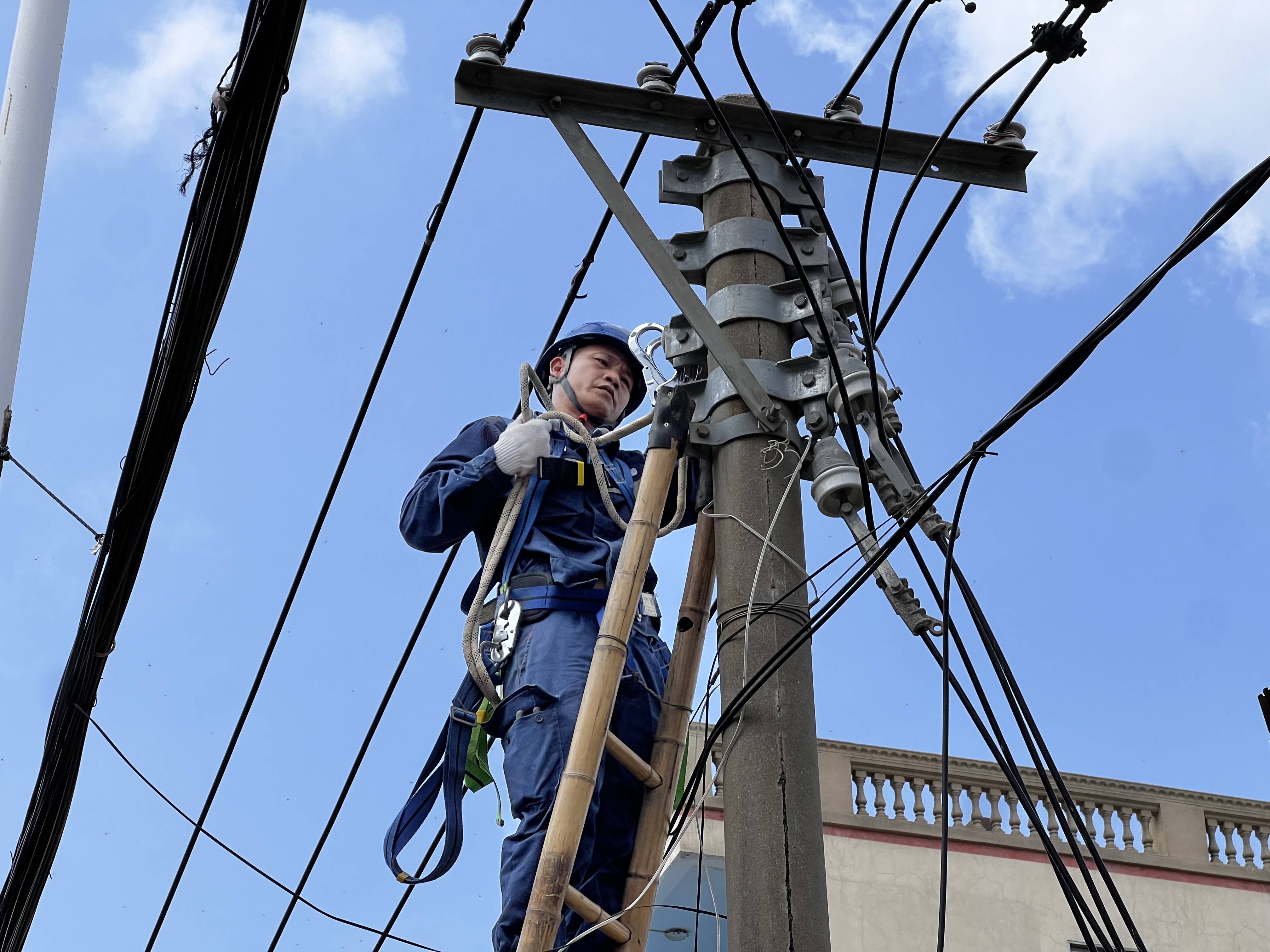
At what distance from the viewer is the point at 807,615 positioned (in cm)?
470

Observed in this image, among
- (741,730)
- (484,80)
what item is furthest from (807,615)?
(484,80)

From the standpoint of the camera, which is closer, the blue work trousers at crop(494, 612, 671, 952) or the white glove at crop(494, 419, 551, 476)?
the blue work trousers at crop(494, 612, 671, 952)

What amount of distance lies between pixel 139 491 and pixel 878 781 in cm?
869

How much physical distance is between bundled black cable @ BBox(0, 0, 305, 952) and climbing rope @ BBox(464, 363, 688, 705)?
1404 millimetres

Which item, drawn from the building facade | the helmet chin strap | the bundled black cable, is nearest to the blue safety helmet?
the helmet chin strap

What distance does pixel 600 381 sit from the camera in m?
6.36

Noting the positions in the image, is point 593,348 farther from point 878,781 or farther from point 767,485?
point 878,781

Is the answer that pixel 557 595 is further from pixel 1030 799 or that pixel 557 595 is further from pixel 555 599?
pixel 1030 799

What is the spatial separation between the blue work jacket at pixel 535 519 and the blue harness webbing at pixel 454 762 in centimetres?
7

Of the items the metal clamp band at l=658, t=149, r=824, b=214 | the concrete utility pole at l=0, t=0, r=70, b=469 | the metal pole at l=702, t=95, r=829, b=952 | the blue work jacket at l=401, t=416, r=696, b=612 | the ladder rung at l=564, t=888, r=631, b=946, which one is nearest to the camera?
the metal pole at l=702, t=95, r=829, b=952

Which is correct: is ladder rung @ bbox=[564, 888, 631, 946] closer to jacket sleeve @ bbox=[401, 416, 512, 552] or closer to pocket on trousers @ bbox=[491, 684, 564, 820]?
pocket on trousers @ bbox=[491, 684, 564, 820]

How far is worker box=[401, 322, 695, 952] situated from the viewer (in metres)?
5.02

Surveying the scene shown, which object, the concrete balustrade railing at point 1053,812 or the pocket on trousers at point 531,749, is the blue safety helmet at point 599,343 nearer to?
the pocket on trousers at point 531,749

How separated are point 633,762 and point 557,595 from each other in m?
0.70
